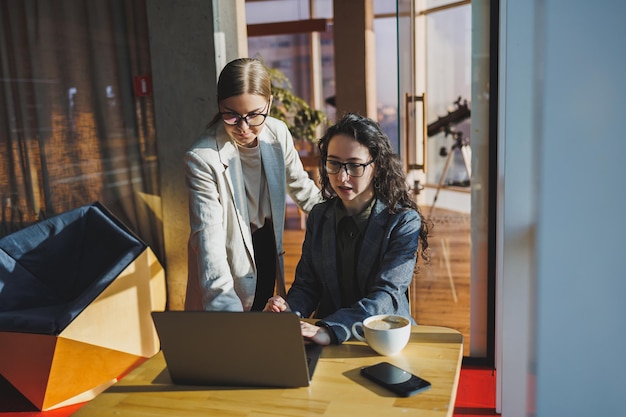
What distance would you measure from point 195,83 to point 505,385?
237cm

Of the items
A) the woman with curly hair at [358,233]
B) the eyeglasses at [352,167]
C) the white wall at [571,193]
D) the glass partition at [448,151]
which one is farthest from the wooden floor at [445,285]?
the white wall at [571,193]

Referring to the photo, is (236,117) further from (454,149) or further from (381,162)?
(454,149)

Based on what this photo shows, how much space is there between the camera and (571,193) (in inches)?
58.1

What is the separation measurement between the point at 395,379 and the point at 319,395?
0.17m

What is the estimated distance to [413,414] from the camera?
1229 mm

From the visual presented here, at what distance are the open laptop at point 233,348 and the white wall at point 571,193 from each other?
2.08 feet

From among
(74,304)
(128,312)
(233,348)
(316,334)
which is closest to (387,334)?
(316,334)

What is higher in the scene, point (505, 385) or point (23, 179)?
point (23, 179)

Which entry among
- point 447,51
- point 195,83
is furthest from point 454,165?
point 195,83

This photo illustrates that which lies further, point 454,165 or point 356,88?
point 356,88

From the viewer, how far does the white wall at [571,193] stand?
4.67 ft

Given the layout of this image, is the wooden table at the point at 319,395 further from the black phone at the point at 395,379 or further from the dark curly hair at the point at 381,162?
the dark curly hair at the point at 381,162

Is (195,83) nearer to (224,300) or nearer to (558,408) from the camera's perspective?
(224,300)

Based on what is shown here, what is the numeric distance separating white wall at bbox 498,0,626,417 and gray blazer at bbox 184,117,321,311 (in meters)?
1.00
